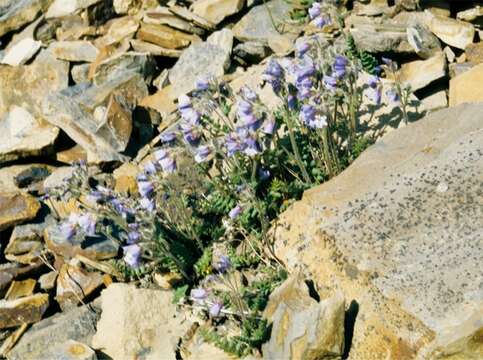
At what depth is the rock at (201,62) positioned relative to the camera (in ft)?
22.7

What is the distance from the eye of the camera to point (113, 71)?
23.6 ft

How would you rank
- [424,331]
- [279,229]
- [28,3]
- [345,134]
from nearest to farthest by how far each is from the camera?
[424,331], [279,229], [345,134], [28,3]

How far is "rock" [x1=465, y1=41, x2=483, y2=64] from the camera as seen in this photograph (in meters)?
6.41

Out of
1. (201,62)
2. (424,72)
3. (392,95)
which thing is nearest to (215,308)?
(392,95)

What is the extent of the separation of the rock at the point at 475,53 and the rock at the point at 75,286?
3.35 m

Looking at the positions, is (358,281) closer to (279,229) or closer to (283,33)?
(279,229)

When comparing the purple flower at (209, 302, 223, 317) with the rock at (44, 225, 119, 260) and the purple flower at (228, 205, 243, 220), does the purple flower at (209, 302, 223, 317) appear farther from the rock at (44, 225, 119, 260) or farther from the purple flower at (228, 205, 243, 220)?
the rock at (44, 225, 119, 260)

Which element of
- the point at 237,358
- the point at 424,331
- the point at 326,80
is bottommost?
the point at 237,358

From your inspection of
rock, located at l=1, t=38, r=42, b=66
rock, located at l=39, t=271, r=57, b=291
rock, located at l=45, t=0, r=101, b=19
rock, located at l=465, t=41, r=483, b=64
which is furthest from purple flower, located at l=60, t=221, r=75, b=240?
rock, located at l=45, t=0, r=101, b=19

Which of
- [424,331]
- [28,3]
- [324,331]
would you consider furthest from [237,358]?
[28,3]

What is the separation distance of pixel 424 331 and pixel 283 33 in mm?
3779

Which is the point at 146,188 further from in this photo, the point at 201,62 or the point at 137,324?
the point at 201,62

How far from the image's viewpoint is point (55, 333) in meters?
5.21

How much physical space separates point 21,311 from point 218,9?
3.41 m
